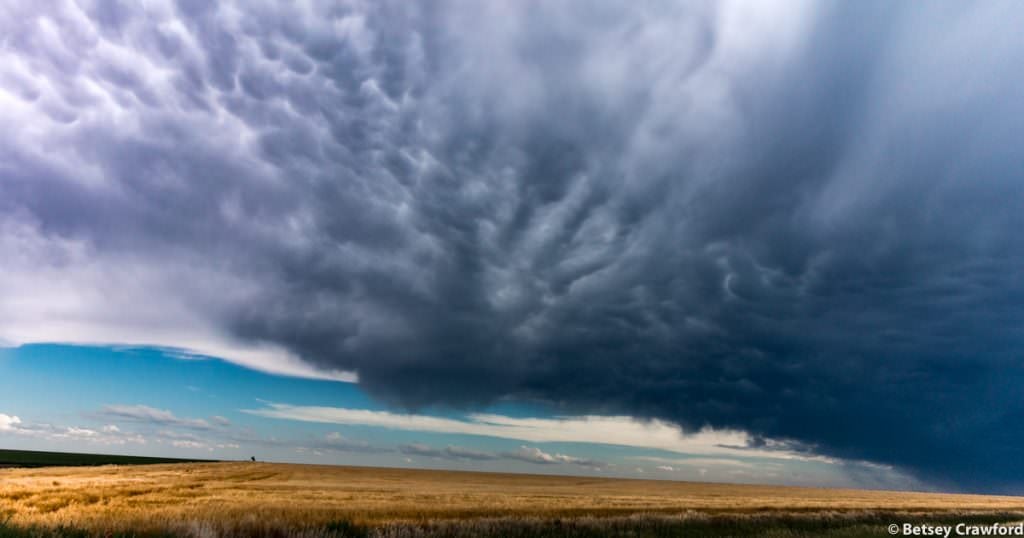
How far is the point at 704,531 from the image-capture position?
28.7 meters

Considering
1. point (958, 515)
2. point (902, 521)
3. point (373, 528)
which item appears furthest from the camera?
point (958, 515)

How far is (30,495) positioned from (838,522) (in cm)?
4732

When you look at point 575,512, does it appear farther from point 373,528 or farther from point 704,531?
point 373,528

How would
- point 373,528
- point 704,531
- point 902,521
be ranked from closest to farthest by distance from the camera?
point 373,528 < point 704,531 < point 902,521

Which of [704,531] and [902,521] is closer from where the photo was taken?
[704,531]

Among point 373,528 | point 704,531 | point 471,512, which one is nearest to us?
point 373,528

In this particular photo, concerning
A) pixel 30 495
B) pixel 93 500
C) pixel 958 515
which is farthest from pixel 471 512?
pixel 958 515

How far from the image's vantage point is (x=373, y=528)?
24266 millimetres

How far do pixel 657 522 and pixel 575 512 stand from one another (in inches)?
228

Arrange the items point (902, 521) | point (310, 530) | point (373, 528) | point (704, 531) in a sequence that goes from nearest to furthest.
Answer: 1. point (310, 530)
2. point (373, 528)
3. point (704, 531)
4. point (902, 521)

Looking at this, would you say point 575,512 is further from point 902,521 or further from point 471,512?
point 902,521

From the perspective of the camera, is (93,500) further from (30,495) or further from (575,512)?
(575,512)

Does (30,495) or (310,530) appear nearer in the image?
(310,530)

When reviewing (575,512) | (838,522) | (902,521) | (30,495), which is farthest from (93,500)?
(902,521)
